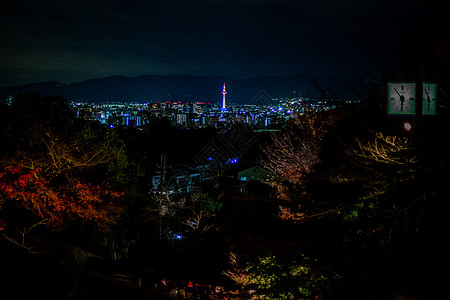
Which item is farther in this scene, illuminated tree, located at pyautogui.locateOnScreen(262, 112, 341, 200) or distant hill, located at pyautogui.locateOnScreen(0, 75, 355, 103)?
distant hill, located at pyautogui.locateOnScreen(0, 75, 355, 103)

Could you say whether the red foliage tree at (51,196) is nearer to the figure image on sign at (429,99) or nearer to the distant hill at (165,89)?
the figure image on sign at (429,99)

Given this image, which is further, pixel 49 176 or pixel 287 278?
pixel 49 176

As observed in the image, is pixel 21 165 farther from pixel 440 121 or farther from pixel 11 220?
pixel 440 121

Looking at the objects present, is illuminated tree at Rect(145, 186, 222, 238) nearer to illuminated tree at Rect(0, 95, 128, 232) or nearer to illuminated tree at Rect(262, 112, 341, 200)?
illuminated tree at Rect(0, 95, 128, 232)

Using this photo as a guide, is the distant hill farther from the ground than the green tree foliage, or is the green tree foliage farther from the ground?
the distant hill

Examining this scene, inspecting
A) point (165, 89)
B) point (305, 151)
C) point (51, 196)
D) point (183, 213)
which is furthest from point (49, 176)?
point (165, 89)

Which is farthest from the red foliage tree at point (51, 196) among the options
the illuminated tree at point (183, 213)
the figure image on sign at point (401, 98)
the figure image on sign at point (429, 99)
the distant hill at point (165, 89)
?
the distant hill at point (165, 89)

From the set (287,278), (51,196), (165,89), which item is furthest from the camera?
(165,89)

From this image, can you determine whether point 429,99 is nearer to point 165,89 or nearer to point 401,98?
point 401,98

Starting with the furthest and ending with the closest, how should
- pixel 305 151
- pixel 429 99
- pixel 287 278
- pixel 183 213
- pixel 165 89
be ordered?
1. pixel 165 89
2. pixel 183 213
3. pixel 305 151
4. pixel 287 278
5. pixel 429 99

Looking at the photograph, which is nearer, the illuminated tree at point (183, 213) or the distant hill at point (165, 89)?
the illuminated tree at point (183, 213)

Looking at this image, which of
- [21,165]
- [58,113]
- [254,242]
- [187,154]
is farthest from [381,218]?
[187,154]

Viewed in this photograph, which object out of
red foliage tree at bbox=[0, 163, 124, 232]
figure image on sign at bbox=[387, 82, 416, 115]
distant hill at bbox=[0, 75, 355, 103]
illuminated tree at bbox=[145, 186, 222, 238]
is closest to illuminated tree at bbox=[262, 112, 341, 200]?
illuminated tree at bbox=[145, 186, 222, 238]
